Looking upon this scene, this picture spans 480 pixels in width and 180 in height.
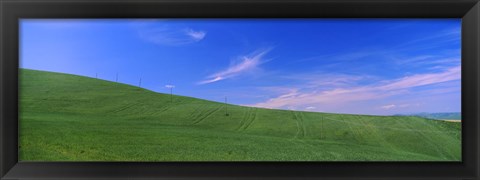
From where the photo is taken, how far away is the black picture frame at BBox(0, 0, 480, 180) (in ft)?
3.65

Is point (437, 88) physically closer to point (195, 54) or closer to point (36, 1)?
point (195, 54)

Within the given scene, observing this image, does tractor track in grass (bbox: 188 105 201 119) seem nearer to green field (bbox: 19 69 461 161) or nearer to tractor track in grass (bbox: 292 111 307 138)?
green field (bbox: 19 69 461 161)

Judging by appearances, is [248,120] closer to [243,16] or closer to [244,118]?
[244,118]

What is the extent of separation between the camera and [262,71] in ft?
4.97

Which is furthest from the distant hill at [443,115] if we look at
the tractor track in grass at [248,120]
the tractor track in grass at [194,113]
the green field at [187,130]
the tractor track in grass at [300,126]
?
the tractor track in grass at [194,113]

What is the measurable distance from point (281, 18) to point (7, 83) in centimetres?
108

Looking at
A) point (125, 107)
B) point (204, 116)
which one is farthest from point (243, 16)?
point (125, 107)

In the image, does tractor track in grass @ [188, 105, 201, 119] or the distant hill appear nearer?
the distant hill

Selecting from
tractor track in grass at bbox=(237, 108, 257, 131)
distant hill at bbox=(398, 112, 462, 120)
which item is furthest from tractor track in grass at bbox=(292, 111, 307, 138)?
distant hill at bbox=(398, 112, 462, 120)

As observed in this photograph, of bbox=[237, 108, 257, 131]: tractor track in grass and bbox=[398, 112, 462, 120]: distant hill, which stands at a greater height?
bbox=[398, 112, 462, 120]: distant hill

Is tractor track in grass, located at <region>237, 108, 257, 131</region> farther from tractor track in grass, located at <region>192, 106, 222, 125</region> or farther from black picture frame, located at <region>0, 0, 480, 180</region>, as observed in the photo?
black picture frame, located at <region>0, 0, 480, 180</region>

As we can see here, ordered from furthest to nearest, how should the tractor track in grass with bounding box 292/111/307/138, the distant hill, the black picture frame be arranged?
the tractor track in grass with bounding box 292/111/307/138 < the distant hill < the black picture frame

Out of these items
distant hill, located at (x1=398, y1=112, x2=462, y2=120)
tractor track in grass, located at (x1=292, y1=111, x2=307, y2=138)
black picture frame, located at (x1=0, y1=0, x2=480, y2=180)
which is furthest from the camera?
tractor track in grass, located at (x1=292, y1=111, x2=307, y2=138)

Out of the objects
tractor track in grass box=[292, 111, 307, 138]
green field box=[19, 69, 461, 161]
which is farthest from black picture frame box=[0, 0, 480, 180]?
tractor track in grass box=[292, 111, 307, 138]
